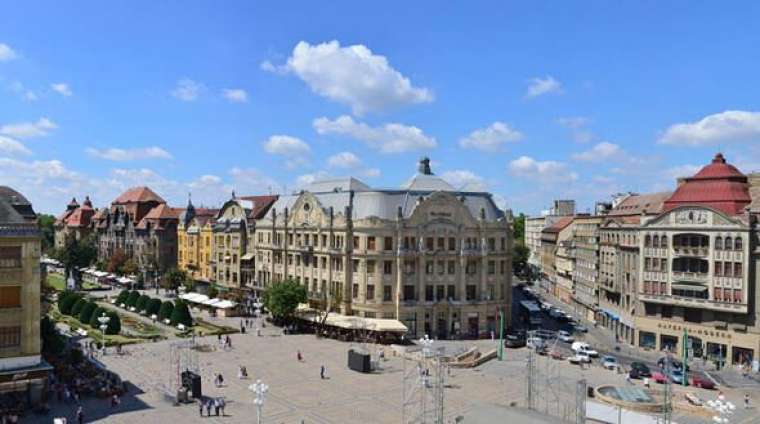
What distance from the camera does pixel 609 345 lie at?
247 feet

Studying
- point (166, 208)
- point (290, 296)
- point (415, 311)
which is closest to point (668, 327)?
point (415, 311)

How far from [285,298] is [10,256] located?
3627cm

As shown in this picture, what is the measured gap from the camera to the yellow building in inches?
4564

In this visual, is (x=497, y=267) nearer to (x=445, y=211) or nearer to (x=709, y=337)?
(x=445, y=211)

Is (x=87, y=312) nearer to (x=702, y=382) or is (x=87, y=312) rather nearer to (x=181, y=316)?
(x=181, y=316)

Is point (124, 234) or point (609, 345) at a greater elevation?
point (124, 234)

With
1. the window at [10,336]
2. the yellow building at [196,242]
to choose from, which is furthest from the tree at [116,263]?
the window at [10,336]

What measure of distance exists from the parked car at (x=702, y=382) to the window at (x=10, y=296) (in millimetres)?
55387

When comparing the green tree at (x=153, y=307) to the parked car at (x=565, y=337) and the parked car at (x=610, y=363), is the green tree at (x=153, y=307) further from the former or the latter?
the parked car at (x=610, y=363)

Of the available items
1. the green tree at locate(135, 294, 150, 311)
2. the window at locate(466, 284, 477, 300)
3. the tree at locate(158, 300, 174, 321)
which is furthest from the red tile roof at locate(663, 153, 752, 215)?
the green tree at locate(135, 294, 150, 311)

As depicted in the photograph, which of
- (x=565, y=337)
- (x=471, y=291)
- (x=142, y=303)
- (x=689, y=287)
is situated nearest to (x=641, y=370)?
(x=689, y=287)

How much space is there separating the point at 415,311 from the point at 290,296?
1546 centimetres

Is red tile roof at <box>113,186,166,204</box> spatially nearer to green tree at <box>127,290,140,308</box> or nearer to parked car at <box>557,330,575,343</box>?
green tree at <box>127,290,140,308</box>

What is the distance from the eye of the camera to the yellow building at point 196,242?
11594cm
